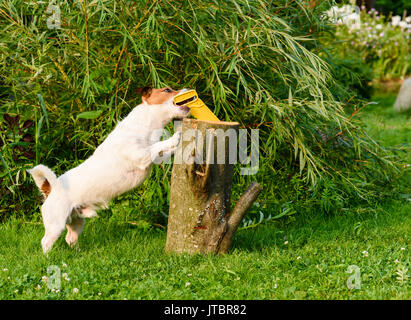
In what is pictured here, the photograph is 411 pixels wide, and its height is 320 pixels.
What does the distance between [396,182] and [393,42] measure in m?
7.33

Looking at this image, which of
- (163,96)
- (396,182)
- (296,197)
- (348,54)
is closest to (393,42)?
(348,54)

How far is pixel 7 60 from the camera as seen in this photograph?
459cm

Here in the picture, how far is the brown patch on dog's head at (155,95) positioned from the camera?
3307mm

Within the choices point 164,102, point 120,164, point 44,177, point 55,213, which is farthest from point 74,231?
point 164,102

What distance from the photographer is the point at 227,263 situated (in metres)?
3.55

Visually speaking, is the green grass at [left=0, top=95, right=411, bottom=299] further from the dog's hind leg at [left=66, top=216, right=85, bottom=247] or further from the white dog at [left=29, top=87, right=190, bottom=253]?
the white dog at [left=29, top=87, right=190, bottom=253]

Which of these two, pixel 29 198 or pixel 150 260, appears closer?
pixel 150 260

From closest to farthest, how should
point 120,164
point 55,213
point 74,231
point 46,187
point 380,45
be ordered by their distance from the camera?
point 120,164 < point 55,213 < point 46,187 < point 74,231 < point 380,45

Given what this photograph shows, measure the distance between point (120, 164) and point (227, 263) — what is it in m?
1.00

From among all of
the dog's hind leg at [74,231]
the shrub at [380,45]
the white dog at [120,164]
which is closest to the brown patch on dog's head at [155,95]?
the white dog at [120,164]

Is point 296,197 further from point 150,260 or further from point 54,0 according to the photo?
point 54,0

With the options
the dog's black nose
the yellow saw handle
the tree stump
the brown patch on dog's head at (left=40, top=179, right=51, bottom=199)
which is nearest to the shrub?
the tree stump

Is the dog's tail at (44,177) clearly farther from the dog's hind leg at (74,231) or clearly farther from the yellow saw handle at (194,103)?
the yellow saw handle at (194,103)

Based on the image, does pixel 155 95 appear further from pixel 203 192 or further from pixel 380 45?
pixel 380 45
